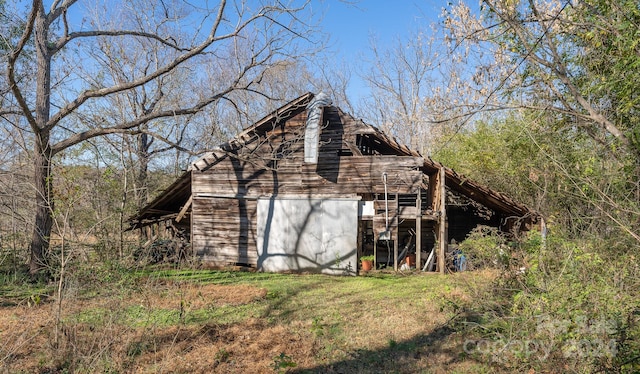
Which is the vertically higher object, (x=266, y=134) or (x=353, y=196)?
(x=266, y=134)

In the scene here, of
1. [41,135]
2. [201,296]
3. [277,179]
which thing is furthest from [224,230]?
[41,135]

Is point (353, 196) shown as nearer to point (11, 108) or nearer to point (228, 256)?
point (228, 256)

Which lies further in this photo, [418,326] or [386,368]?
[418,326]

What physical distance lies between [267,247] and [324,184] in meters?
2.71

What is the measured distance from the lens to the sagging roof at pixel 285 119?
1243 cm

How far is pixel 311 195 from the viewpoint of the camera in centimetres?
1281

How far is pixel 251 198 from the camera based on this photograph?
13242mm

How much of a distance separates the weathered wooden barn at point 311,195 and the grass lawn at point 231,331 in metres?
3.18

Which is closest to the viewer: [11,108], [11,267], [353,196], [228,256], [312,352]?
[312,352]

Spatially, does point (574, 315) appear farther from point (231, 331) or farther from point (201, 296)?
point (201, 296)

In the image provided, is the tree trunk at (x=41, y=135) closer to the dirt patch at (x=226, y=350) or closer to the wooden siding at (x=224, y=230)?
the wooden siding at (x=224, y=230)

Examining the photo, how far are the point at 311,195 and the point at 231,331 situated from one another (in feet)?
21.4

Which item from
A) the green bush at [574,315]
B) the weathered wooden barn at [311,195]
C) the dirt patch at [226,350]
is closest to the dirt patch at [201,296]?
the dirt patch at [226,350]

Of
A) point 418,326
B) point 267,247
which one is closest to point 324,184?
point 267,247
